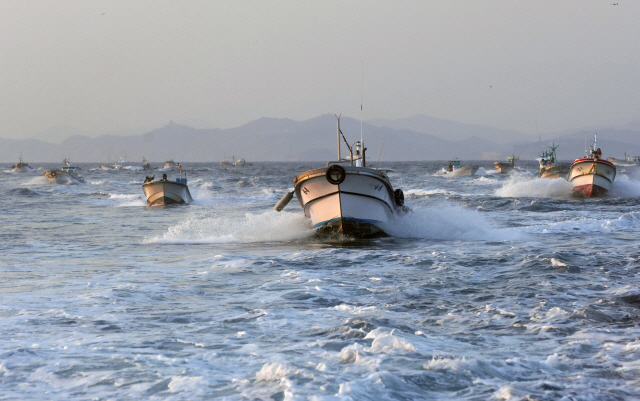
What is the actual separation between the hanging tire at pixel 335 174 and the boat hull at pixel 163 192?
19917mm

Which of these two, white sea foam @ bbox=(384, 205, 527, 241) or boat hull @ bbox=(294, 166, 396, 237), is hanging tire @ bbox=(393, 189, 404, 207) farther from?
boat hull @ bbox=(294, 166, 396, 237)

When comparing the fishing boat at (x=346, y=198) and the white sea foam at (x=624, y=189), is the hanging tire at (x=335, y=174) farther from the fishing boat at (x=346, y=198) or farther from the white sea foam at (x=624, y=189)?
the white sea foam at (x=624, y=189)

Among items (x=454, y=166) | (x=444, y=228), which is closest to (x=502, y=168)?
(x=454, y=166)

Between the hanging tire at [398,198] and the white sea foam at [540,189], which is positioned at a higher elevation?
the hanging tire at [398,198]

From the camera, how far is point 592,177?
38062 mm

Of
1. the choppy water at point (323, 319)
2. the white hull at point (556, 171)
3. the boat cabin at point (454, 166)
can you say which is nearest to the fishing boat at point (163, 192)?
the choppy water at point (323, 319)

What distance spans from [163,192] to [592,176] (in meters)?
26.5

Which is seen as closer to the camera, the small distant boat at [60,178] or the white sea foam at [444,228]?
the white sea foam at [444,228]

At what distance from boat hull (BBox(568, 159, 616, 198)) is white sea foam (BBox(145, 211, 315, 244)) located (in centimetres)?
2405

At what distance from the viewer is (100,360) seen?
6.55 metres

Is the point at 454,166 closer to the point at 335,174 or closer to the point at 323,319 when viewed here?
the point at 335,174

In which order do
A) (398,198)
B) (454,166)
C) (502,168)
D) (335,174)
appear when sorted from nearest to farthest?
(335,174) → (398,198) → (454,166) → (502,168)

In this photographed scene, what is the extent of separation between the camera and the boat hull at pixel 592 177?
38031 millimetres

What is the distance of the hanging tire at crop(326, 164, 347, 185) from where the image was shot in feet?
57.4
